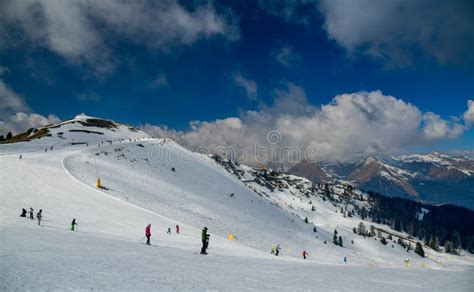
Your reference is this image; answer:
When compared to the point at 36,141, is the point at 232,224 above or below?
below

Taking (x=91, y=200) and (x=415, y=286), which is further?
(x=91, y=200)

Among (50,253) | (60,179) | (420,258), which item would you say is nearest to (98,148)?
(60,179)

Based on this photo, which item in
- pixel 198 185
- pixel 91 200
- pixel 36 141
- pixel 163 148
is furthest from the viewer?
pixel 163 148

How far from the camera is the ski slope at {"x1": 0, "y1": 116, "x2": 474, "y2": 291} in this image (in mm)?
10188

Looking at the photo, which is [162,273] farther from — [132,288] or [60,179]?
[60,179]

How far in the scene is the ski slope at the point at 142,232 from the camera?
1019cm

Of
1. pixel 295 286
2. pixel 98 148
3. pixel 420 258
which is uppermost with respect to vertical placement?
pixel 98 148

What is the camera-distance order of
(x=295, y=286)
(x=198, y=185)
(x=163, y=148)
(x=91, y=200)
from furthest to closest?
(x=163, y=148)
(x=198, y=185)
(x=91, y=200)
(x=295, y=286)

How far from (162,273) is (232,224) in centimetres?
5110

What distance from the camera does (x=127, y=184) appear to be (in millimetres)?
60750

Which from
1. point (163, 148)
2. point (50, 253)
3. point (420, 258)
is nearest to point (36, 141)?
point (163, 148)

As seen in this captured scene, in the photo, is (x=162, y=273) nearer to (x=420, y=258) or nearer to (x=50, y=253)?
(x=50, y=253)

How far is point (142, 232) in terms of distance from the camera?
30.9 meters

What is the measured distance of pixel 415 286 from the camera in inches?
479
